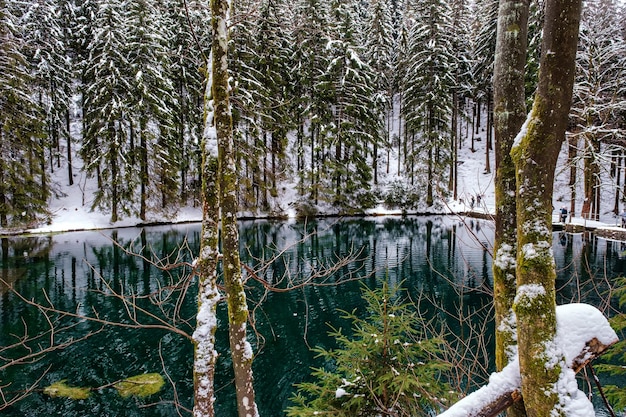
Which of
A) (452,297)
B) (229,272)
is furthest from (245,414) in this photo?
(452,297)

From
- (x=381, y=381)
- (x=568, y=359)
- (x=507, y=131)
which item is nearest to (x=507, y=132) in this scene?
(x=507, y=131)

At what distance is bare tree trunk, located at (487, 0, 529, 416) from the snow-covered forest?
2104cm

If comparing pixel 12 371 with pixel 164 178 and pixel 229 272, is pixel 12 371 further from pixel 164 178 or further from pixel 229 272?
pixel 164 178

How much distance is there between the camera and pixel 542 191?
1810mm

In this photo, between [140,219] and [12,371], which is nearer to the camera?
[12,371]

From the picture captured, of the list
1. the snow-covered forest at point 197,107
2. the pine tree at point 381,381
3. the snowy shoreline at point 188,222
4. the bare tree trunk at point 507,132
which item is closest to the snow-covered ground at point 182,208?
the snowy shoreline at point 188,222

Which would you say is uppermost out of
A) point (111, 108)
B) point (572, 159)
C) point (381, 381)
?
point (111, 108)

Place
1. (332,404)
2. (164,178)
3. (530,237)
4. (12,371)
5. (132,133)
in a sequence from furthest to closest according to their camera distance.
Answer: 1. (164,178)
2. (132,133)
3. (12,371)
4. (332,404)
5. (530,237)

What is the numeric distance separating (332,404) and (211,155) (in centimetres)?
263

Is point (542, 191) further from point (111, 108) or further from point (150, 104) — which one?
point (150, 104)

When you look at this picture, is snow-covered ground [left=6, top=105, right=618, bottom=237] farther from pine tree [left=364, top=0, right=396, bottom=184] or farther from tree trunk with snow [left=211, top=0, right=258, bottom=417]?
tree trunk with snow [left=211, top=0, right=258, bottom=417]

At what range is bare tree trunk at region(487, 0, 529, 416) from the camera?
7.38 feet

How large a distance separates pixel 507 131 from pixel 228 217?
2270mm

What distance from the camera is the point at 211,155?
3.54 m
